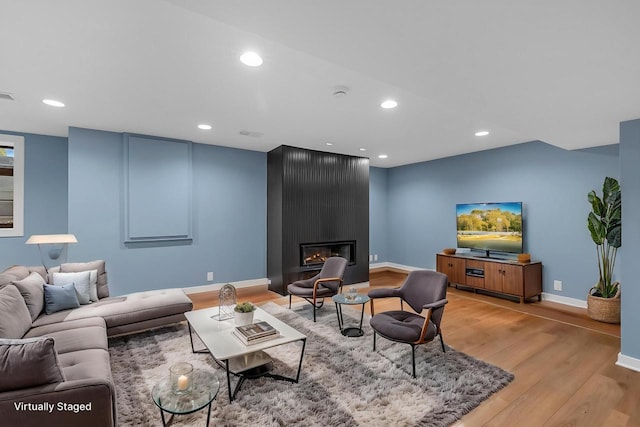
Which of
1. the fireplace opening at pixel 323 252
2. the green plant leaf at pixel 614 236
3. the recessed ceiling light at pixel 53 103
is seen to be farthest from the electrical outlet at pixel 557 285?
the recessed ceiling light at pixel 53 103

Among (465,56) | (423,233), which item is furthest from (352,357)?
(423,233)

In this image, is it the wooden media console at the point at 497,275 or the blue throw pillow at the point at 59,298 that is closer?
Result: the blue throw pillow at the point at 59,298

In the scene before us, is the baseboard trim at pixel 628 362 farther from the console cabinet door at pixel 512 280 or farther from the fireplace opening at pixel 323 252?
the fireplace opening at pixel 323 252

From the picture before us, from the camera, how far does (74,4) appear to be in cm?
173

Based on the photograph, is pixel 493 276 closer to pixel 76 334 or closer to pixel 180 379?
pixel 180 379

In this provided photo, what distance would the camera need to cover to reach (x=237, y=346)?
224 cm

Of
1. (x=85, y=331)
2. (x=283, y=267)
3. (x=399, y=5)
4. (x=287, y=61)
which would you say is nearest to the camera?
(x=399, y=5)

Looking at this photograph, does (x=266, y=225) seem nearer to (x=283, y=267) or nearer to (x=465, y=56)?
(x=283, y=267)

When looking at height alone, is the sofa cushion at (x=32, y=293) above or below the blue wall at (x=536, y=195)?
below

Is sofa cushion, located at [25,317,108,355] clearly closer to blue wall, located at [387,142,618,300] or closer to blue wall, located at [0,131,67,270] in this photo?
blue wall, located at [0,131,67,270]

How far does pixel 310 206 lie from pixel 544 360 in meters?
3.68

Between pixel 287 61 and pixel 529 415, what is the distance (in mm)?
2994

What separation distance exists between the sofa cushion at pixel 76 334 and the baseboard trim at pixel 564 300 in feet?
18.5

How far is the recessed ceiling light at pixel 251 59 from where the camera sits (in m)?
2.23
